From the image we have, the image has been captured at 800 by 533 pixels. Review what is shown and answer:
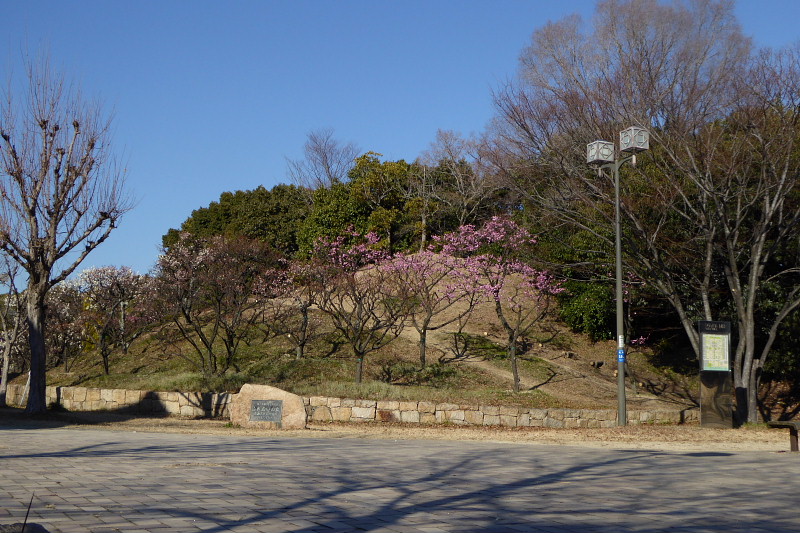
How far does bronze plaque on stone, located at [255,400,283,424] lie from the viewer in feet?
53.0

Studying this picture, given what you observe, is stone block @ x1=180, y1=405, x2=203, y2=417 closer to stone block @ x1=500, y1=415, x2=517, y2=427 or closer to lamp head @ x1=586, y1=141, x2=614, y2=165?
stone block @ x1=500, y1=415, x2=517, y2=427

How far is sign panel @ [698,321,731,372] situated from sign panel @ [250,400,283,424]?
32.9ft

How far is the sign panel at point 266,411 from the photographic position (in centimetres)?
1614

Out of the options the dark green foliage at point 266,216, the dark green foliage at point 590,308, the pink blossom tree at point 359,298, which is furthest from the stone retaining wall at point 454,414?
the dark green foliage at point 266,216

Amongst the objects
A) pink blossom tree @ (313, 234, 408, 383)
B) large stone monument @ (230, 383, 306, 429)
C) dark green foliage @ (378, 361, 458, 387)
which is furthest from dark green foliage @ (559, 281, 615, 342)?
large stone monument @ (230, 383, 306, 429)

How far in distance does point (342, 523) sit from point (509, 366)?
64.3 ft

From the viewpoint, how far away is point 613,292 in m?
26.5

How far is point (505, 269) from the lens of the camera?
83.8 ft

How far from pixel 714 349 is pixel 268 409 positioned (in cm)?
1062

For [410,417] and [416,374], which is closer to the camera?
[410,417]

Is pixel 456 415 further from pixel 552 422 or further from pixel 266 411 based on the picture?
pixel 266 411

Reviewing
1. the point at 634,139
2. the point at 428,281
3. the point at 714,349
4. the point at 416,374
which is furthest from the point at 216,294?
the point at 714,349

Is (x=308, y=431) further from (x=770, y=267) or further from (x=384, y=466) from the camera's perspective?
(x=770, y=267)

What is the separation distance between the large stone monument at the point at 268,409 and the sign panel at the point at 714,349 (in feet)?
31.4
